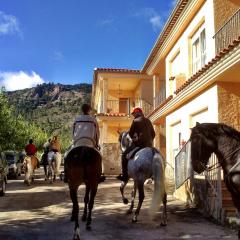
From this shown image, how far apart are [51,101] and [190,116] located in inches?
6318

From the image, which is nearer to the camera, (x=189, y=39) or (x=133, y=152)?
(x=133, y=152)

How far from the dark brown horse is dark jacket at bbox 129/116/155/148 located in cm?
295

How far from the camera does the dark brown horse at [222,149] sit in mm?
6914

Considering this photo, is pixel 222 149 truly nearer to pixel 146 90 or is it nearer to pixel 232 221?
pixel 232 221

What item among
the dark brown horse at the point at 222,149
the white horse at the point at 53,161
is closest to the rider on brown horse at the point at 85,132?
the dark brown horse at the point at 222,149

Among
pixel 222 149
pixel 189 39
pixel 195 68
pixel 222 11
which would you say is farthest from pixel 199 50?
pixel 222 149

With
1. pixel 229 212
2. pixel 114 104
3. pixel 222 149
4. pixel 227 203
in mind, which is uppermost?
pixel 114 104

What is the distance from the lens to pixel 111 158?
2959cm

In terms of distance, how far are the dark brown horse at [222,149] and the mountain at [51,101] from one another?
123765 millimetres

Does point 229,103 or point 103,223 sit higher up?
point 229,103

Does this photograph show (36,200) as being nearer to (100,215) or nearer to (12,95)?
(100,215)

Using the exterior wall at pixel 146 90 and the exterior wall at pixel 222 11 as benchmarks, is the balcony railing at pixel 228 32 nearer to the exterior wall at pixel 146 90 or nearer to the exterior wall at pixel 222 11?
the exterior wall at pixel 222 11

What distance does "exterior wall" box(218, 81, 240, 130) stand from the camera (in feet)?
40.6

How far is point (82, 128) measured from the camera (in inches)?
358
